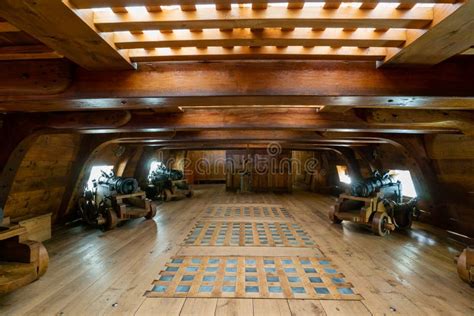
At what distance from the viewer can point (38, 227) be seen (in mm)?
4562

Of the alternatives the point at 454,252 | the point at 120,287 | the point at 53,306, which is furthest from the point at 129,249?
the point at 454,252

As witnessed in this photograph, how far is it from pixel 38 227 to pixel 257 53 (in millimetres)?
4680

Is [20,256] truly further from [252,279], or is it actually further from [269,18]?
[269,18]

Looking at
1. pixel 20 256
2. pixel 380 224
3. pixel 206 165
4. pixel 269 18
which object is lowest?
pixel 380 224

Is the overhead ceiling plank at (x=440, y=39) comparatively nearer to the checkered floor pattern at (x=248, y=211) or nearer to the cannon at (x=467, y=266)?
the cannon at (x=467, y=266)

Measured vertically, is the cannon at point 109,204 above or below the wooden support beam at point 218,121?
below

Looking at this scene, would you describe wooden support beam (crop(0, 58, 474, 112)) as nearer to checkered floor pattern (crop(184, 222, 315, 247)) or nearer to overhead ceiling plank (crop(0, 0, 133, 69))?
overhead ceiling plank (crop(0, 0, 133, 69))

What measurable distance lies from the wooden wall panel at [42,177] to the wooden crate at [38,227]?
0.19 m

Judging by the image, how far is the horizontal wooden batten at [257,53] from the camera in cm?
186

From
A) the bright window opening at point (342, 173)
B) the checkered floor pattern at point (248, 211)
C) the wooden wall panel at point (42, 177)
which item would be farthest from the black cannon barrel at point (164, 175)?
the bright window opening at point (342, 173)

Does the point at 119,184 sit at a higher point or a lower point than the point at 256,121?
lower

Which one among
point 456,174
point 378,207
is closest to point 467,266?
point 456,174

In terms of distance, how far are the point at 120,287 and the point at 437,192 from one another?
5418 millimetres

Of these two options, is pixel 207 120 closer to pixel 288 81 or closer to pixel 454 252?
pixel 288 81
